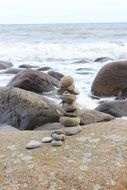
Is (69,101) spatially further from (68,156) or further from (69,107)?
(68,156)

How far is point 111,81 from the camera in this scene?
9.10 metres

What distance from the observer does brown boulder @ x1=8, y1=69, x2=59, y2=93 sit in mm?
9039

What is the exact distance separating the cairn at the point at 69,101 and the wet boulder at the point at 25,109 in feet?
6.03

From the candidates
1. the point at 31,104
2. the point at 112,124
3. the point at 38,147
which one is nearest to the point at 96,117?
the point at 31,104

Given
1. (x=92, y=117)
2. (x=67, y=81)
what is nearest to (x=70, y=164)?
(x=67, y=81)

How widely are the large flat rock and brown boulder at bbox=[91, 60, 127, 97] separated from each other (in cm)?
557

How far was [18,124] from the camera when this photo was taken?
19.0 feet

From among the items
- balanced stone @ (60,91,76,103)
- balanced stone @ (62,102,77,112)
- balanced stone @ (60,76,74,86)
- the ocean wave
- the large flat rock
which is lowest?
the ocean wave

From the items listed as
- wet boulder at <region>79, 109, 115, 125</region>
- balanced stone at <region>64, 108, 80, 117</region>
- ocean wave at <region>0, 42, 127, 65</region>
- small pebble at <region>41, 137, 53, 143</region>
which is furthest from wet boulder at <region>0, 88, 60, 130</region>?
ocean wave at <region>0, 42, 127, 65</region>

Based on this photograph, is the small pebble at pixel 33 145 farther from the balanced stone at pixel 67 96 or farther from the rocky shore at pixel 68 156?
the balanced stone at pixel 67 96

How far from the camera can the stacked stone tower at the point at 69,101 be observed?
11.2 feet

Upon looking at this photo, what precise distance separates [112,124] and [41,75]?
19.7 ft

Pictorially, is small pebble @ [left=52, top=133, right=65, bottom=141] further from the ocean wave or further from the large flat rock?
the ocean wave

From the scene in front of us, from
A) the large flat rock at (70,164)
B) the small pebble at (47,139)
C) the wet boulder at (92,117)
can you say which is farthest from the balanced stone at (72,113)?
the wet boulder at (92,117)
